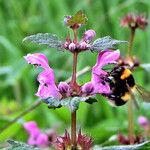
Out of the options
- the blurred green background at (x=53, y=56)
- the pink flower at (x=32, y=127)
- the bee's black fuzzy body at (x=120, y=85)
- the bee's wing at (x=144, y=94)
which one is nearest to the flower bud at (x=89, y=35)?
the bee's black fuzzy body at (x=120, y=85)


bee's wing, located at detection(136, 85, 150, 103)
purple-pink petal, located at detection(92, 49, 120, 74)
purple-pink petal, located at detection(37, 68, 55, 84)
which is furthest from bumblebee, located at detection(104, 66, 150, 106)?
purple-pink petal, located at detection(37, 68, 55, 84)

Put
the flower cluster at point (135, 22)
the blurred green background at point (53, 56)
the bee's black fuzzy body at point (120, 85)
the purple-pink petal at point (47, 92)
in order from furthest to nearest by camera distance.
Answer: the blurred green background at point (53, 56) < the flower cluster at point (135, 22) < the bee's black fuzzy body at point (120, 85) < the purple-pink petal at point (47, 92)

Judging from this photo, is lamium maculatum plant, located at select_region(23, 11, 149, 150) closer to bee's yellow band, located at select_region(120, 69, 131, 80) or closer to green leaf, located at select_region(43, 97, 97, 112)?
green leaf, located at select_region(43, 97, 97, 112)

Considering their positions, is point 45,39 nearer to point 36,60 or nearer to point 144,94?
point 36,60

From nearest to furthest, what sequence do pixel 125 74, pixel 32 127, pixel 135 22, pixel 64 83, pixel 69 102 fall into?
1. pixel 69 102
2. pixel 64 83
3. pixel 125 74
4. pixel 135 22
5. pixel 32 127

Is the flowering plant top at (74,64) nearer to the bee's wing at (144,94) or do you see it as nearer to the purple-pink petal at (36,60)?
the purple-pink petal at (36,60)

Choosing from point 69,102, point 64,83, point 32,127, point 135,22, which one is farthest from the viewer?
point 32,127

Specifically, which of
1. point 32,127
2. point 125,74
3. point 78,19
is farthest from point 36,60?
point 32,127
